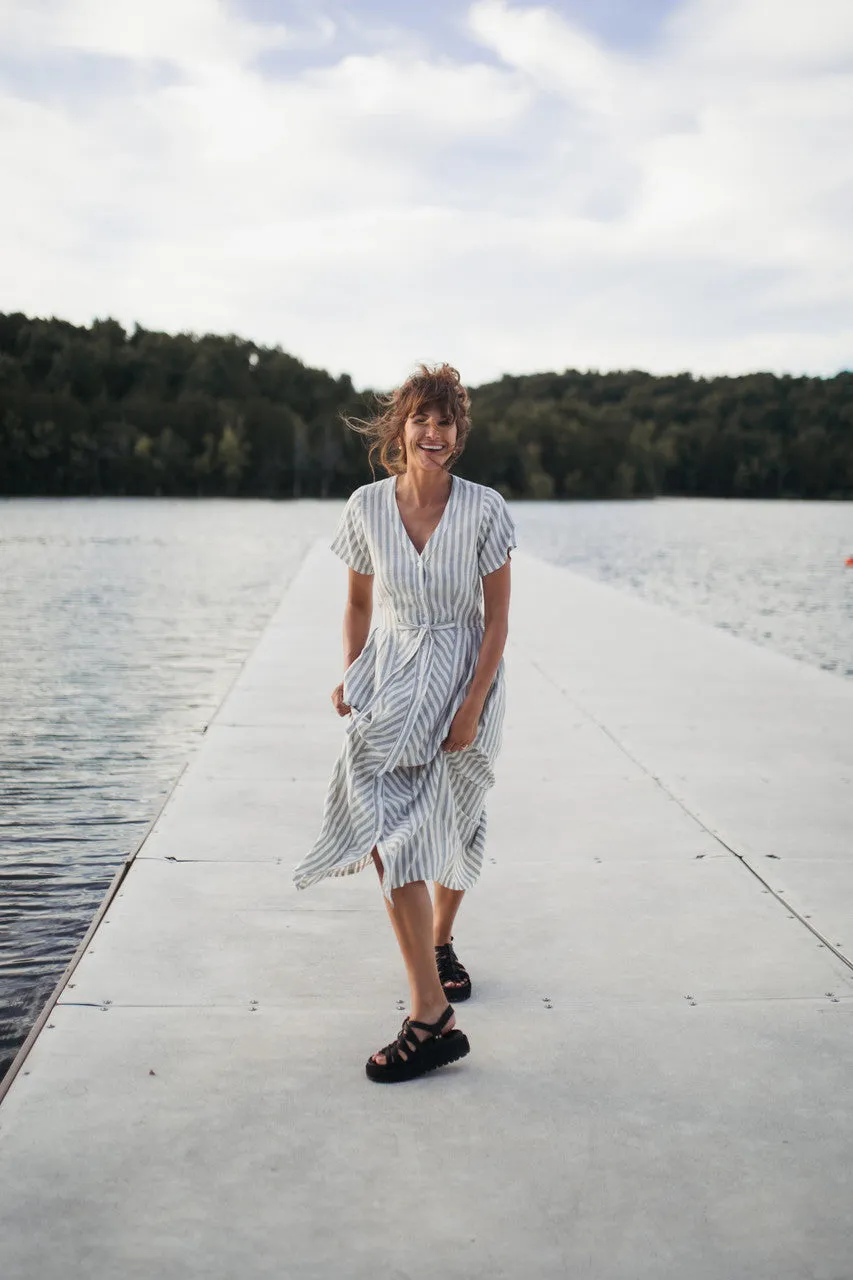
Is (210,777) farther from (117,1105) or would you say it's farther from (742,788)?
(117,1105)

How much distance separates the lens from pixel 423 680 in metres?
3.09

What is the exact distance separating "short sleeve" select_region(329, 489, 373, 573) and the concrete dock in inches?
45.3

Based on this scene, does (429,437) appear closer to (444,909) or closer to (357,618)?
(357,618)

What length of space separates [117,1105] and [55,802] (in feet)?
13.0

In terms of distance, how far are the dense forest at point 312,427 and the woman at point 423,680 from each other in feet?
366

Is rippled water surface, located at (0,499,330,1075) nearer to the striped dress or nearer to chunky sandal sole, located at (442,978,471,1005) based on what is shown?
chunky sandal sole, located at (442,978,471,1005)

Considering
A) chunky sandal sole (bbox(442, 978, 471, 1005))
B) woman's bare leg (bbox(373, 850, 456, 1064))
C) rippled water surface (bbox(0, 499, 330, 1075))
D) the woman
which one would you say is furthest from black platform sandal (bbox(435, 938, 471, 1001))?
rippled water surface (bbox(0, 499, 330, 1075))

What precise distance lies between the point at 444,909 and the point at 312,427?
119 metres

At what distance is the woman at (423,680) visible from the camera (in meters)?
3.01

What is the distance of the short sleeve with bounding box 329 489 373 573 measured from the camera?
126 inches

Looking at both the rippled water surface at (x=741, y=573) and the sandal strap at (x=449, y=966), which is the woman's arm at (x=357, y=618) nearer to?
the sandal strap at (x=449, y=966)

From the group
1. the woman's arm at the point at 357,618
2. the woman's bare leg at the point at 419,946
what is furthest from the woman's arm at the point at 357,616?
the woman's bare leg at the point at 419,946

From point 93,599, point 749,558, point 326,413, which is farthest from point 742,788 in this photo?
point 326,413

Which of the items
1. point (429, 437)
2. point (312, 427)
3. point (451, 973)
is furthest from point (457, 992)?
point (312, 427)
